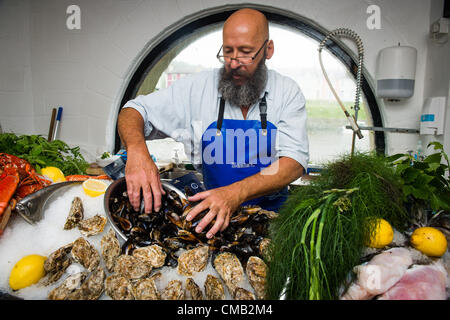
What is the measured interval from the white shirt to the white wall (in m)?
1.63

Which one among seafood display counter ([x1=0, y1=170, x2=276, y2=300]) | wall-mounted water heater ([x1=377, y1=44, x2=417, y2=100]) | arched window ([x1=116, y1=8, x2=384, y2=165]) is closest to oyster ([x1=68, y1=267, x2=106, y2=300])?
seafood display counter ([x1=0, y1=170, x2=276, y2=300])

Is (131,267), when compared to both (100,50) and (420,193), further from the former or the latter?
(100,50)

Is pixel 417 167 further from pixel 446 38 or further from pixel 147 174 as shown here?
pixel 446 38

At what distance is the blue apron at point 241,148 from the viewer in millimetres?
1746

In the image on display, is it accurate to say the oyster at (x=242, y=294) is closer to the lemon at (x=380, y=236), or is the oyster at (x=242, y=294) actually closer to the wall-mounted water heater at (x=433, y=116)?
the lemon at (x=380, y=236)

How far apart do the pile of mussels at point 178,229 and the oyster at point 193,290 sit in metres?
0.10

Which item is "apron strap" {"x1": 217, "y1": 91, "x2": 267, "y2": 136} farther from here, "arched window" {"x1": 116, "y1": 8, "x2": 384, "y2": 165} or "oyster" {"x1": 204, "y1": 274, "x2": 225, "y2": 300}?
Result: "arched window" {"x1": 116, "y1": 8, "x2": 384, "y2": 165}

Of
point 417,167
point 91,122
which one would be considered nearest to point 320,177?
point 417,167

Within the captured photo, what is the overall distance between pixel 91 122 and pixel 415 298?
3586 mm

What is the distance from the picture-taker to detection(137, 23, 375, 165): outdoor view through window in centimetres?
320

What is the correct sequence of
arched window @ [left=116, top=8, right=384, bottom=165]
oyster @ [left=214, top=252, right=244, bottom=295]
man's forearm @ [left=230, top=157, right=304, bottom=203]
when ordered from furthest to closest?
arched window @ [left=116, top=8, right=384, bottom=165], man's forearm @ [left=230, top=157, right=304, bottom=203], oyster @ [left=214, top=252, right=244, bottom=295]

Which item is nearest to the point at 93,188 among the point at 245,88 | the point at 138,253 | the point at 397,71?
the point at 138,253

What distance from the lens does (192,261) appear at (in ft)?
2.75

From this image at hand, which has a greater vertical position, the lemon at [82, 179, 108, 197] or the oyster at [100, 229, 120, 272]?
the lemon at [82, 179, 108, 197]
